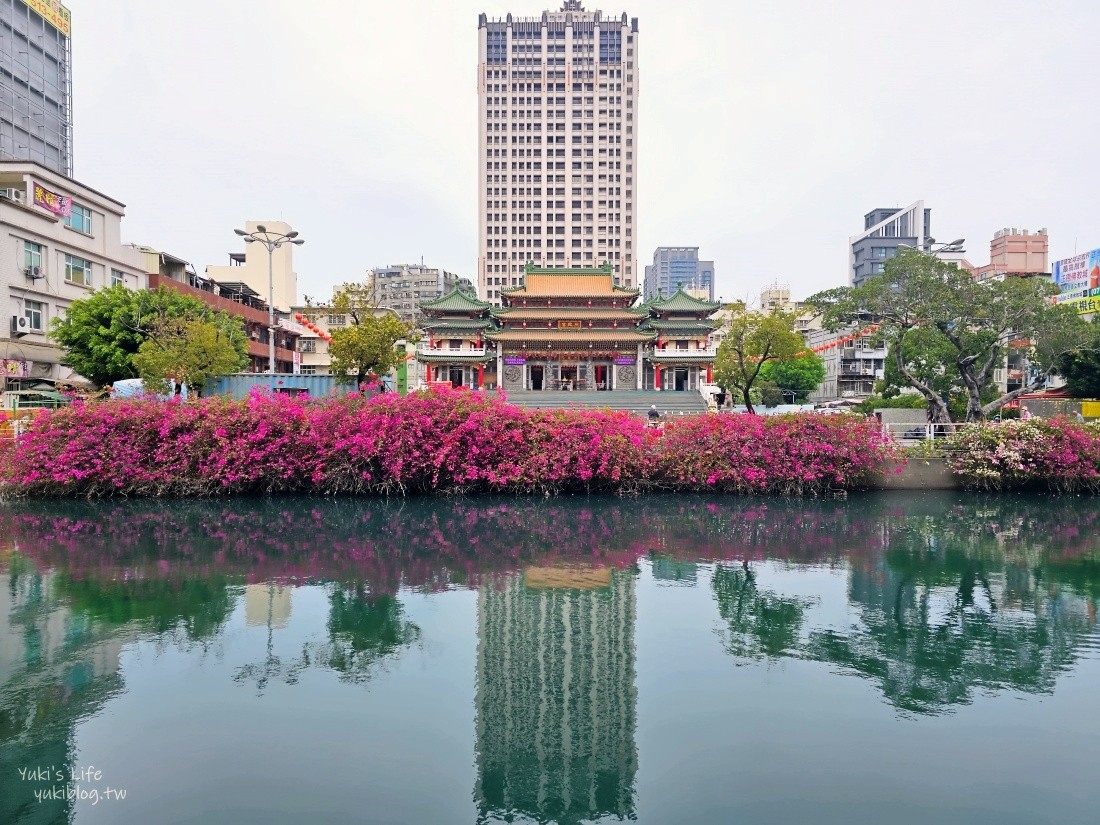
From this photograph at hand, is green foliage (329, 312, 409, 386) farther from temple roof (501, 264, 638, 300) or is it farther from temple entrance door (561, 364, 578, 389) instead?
temple entrance door (561, 364, 578, 389)

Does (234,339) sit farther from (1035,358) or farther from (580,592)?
(1035,358)

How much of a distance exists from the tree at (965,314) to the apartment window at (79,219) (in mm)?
32733

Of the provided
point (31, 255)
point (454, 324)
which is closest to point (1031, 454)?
point (454, 324)

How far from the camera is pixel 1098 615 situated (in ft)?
27.0

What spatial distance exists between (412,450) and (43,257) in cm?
2322

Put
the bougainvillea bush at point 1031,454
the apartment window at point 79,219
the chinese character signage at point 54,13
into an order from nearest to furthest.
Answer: the bougainvillea bush at point 1031,454, the apartment window at point 79,219, the chinese character signage at point 54,13

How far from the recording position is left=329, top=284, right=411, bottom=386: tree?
25766 mm

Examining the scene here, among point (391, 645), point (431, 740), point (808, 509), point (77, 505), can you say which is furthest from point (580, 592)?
point (77, 505)

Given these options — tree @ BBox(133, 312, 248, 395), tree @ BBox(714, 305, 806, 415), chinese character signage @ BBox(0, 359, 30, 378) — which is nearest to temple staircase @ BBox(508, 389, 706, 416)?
tree @ BBox(714, 305, 806, 415)

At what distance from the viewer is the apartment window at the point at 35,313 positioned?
91.8ft

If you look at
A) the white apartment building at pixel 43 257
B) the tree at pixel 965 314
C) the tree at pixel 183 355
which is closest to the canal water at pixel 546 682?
the tree at pixel 965 314

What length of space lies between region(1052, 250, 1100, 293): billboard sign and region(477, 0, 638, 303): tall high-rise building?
56604 mm

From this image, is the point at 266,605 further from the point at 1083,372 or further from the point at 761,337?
the point at 1083,372

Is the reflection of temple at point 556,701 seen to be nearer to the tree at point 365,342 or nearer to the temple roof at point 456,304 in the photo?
the tree at point 365,342
